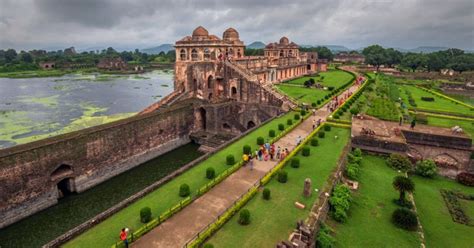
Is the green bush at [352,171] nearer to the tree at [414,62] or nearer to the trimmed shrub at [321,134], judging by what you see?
the trimmed shrub at [321,134]

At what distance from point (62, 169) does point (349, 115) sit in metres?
28.1

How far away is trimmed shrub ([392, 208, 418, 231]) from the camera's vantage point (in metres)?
15.0

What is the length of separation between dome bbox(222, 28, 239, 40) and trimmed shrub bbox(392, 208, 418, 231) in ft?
128

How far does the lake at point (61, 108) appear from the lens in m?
36.8

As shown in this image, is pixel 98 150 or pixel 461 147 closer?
pixel 461 147

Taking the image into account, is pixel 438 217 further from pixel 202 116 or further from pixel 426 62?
pixel 426 62

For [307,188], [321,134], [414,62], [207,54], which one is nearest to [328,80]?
[207,54]

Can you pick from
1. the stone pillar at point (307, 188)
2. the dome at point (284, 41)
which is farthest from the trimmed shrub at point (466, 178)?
the dome at point (284, 41)

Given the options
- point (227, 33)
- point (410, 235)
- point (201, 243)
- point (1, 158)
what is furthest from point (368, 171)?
point (227, 33)

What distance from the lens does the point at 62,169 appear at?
2208 cm

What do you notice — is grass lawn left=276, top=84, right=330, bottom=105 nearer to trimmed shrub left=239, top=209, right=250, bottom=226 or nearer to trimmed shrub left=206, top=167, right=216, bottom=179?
trimmed shrub left=206, top=167, right=216, bottom=179

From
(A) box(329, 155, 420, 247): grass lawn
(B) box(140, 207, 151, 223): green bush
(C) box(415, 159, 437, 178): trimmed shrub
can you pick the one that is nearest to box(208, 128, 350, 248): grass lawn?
(A) box(329, 155, 420, 247): grass lawn

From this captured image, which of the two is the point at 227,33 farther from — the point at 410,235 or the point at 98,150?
the point at 410,235

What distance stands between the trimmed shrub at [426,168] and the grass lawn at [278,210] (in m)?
6.66
